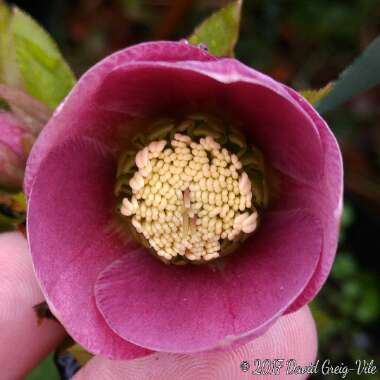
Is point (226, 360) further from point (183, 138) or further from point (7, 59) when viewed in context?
point (7, 59)

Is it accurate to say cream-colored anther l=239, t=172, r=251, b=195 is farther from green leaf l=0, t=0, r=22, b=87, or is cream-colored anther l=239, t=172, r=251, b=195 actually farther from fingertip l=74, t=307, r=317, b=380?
green leaf l=0, t=0, r=22, b=87

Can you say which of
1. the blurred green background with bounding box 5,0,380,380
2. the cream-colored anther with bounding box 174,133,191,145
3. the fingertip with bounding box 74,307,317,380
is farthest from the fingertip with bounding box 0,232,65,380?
the blurred green background with bounding box 5,0,380,380

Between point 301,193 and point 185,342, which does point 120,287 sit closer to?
point 185,342

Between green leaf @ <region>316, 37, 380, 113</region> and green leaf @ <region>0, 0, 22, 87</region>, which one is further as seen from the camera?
green leaf @ <region>0, 0, 22, 87</region>

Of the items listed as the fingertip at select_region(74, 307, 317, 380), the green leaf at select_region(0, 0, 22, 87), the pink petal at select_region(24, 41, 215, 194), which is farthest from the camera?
the green leaf at select_region(0, 0, 22, 87)

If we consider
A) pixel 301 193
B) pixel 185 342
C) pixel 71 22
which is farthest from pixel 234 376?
pixel 71 22

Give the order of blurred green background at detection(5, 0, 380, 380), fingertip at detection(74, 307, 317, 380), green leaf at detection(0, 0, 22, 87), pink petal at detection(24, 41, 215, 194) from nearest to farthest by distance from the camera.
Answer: pink petal at detection(24, 41, 215, 194)
fingertip at detection(74, 307, 317, 380)
green leaf at detection(0, 0, 22, 87)
blurred green background at detection(5, 0, 380, 380)

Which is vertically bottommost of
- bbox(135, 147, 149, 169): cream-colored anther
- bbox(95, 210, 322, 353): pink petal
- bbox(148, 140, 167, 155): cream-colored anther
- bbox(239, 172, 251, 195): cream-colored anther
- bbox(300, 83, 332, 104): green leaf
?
bbox(95, 210, 322, 353): pink petal

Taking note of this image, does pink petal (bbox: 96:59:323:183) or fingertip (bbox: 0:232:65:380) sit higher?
pink petal (bbox: 96:59:323:183)
